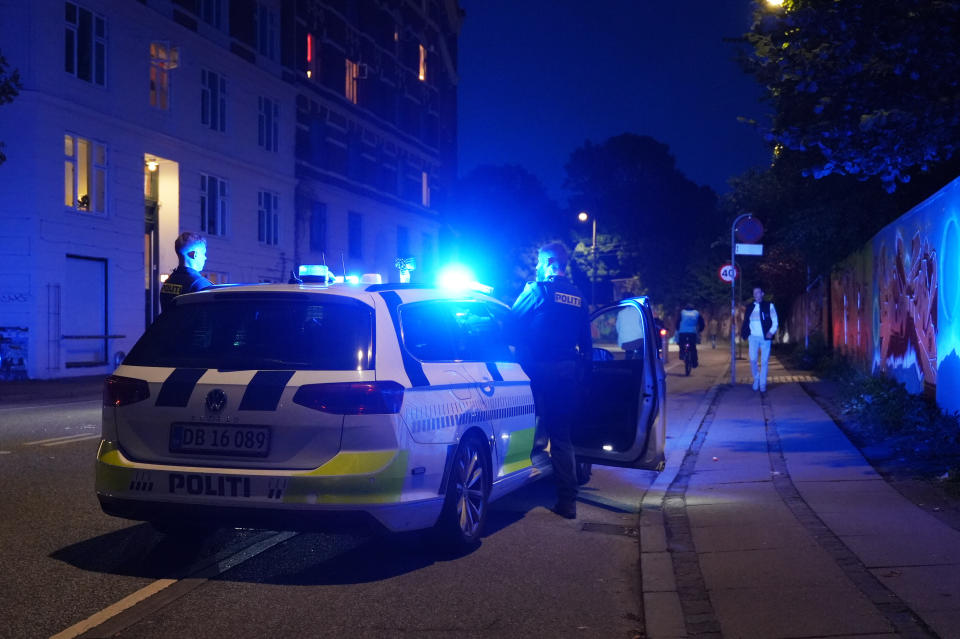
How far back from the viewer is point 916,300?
12.7 meters

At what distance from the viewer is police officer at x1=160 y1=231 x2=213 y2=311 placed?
8047 millimetres

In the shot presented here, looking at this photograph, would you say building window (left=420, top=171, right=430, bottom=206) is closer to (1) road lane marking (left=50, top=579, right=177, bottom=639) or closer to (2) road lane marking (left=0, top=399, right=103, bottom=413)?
(2) road lane marking (left=0, top=399, right=103, bottom=413)

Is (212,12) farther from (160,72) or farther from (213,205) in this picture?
(213,205)

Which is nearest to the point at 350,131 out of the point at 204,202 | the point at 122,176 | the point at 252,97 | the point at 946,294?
the point at 252,97

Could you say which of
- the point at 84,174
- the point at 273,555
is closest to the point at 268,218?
the point at 84,174

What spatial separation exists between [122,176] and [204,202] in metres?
4.23

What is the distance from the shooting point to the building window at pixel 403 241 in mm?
44500

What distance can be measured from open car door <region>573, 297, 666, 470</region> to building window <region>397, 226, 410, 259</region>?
36248 mm

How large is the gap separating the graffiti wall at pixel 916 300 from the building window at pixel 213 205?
18.2 m

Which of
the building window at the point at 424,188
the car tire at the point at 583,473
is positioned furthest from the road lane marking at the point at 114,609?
the building window at the point at 424,188

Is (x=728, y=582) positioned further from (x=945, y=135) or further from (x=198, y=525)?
(x=945, y=135)

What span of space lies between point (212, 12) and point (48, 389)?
14358mm

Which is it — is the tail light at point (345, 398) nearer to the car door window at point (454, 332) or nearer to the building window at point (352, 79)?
the car door window at point (454, 332)

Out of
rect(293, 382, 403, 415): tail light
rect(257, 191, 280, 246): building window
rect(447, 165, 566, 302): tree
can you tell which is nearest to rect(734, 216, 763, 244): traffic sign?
rect(293, 382, 403, 415): tail light
